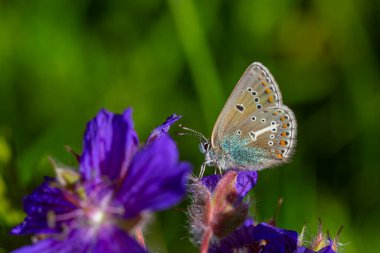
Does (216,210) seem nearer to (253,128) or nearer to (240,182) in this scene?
(240,182)

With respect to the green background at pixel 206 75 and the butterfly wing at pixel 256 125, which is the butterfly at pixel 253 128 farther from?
the green background at pixel 206 75

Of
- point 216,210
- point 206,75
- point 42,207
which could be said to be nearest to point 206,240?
point 216,210

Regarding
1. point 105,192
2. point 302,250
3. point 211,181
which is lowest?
point 302,250

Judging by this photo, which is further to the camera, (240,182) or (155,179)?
(240,182)

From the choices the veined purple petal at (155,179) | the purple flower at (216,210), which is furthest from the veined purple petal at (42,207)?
the purple flower at (216,210)

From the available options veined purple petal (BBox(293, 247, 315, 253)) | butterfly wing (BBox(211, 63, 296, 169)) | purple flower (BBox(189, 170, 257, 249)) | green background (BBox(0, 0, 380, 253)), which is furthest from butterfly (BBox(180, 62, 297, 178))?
green background (BBox(0, 0, 380, 253))

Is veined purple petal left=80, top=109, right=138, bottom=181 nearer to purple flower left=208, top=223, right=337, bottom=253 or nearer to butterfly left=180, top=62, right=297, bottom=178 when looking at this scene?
purple flower left=208, top=223, right=337, bottom=253
